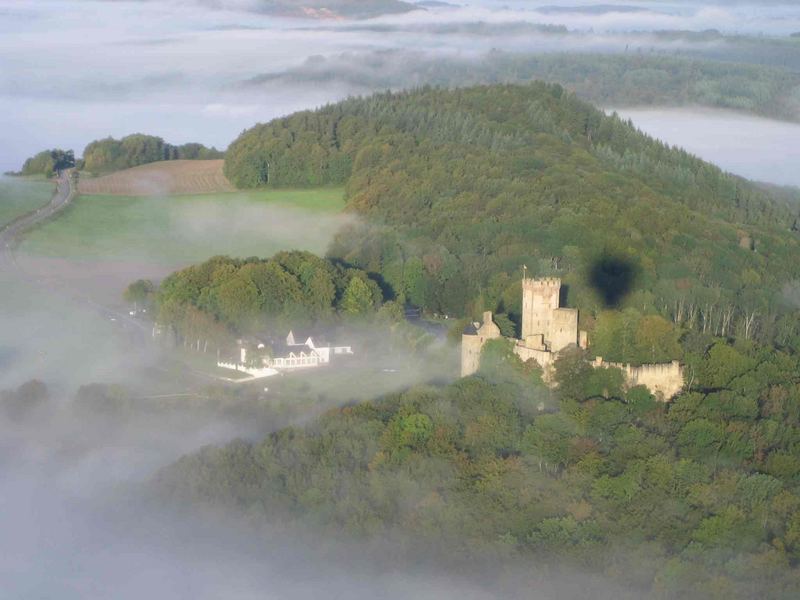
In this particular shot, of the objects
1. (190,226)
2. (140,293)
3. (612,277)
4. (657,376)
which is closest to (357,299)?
(140,293)

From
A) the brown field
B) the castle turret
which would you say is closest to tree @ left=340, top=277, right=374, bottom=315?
the castle turret

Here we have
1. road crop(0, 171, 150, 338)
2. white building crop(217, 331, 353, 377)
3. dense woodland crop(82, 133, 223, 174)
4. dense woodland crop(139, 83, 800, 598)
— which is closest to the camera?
dense woodland crop(139, 83, 800, 598)

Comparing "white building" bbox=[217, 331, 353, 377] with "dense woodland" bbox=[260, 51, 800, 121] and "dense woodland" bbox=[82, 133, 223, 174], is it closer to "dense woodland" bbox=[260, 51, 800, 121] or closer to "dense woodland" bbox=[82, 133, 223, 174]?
"dense woodland" bbox=[82, 133, 223, 174]

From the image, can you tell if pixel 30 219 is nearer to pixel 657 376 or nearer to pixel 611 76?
pixel 657 376

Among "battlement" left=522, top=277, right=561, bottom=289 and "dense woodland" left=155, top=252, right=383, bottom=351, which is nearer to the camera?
"battlement" left=522, top=277, right=561, bottom=289

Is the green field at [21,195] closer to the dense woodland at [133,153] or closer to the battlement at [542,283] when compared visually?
A: the dense woodland at [133,153]

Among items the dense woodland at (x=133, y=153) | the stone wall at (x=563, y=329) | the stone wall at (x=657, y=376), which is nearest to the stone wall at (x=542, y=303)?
the stone wall at (x=563, y=329)

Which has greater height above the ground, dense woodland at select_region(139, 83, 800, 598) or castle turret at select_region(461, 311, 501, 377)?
castle turret at select_region(461, 311, 501, 377)
